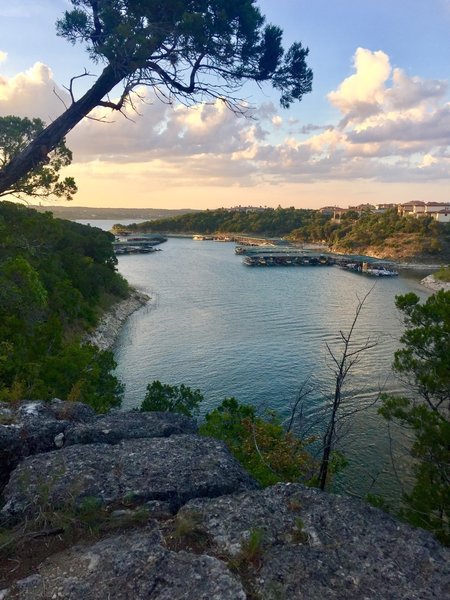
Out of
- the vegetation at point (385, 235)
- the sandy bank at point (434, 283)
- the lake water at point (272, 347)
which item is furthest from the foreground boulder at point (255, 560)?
the vegetation at point (385, 235)

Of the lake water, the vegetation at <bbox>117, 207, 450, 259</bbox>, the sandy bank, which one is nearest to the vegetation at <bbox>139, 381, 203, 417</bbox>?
the lake water

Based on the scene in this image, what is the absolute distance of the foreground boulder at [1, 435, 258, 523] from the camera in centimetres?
532

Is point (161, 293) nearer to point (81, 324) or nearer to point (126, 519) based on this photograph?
point (81, 324)

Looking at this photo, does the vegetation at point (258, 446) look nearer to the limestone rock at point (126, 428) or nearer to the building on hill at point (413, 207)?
the limestone rock at point (126, 428)

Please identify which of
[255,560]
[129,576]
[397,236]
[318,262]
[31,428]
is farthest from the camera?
[397,236]

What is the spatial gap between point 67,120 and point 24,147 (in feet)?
14.1

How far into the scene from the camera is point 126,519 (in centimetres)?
501

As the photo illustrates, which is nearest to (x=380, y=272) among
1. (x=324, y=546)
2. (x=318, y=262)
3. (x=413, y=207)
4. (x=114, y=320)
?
(x=318, y=262)

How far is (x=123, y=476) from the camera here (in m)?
5.84

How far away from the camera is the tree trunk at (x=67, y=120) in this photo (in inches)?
287

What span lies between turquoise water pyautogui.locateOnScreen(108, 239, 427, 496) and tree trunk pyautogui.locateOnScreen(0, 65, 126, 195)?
10237 mm

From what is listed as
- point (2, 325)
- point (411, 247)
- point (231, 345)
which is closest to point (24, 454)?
point (2, 325)

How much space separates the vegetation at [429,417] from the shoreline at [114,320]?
76.4 ft

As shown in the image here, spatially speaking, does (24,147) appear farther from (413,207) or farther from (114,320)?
(413,207)
